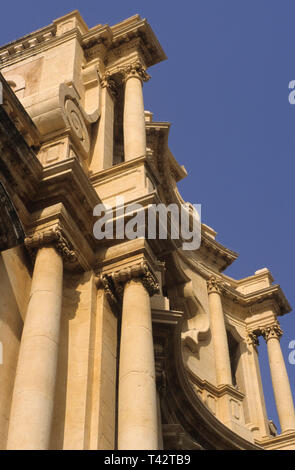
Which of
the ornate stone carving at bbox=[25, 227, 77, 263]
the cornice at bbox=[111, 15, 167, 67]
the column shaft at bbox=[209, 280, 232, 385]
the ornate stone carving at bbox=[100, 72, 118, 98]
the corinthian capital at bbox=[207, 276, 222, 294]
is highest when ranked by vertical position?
the cornice at bbox=[111, 15, 167, 67]

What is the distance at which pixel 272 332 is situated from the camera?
27.3 metres

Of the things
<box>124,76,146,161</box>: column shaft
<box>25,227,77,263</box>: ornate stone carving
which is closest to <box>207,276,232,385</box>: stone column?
<box>124,76,146,161</box>: column shaft

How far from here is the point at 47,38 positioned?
76.3 feet

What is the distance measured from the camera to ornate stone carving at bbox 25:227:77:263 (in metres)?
14.2

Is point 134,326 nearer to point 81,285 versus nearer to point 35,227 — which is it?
point 81,285

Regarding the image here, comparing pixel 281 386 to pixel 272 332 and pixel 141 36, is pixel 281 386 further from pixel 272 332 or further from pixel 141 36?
pixel 141 36

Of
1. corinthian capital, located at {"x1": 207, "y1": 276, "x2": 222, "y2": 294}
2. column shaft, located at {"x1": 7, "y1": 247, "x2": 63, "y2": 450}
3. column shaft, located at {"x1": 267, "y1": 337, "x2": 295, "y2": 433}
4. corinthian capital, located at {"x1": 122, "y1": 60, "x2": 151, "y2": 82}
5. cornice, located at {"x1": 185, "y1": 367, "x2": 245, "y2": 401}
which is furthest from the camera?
corinthian capital, located at {"x1": 207, "y1": 276, "x2": 222, "y2": 294}

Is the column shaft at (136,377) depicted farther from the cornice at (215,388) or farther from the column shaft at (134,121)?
the cornice at (215,388)

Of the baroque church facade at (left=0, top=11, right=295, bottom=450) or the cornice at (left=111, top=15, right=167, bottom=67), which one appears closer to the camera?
the baroque church facade at (left=0, top=11, right=295, bottom=450)

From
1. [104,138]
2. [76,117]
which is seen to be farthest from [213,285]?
Answer: [76,117]

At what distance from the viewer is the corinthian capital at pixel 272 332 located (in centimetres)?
2734

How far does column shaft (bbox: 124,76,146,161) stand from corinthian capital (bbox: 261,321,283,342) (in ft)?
36.7

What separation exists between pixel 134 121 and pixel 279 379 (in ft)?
38.1

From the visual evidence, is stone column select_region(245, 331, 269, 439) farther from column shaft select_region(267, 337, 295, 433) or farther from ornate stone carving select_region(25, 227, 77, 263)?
ornate stone carving select_region(25, 227, 77, 263)
